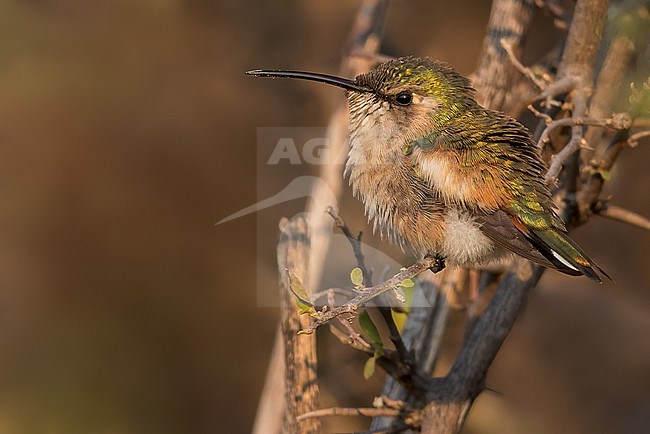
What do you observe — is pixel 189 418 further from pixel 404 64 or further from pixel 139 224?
pixel 404 64

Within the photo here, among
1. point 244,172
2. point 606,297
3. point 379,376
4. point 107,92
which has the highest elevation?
point 107,92

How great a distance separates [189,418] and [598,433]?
8.44 ft

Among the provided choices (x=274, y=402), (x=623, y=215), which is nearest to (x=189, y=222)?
(x=274, y=402)

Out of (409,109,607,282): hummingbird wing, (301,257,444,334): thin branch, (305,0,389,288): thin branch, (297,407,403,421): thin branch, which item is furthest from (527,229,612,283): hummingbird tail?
(305,0,389,288): thin branch

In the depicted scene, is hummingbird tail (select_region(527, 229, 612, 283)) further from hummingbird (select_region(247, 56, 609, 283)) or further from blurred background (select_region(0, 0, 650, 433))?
blurred background (select_region(0, 0, 650, 433))

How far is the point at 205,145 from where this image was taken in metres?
5.78

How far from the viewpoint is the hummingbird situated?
2.53 m

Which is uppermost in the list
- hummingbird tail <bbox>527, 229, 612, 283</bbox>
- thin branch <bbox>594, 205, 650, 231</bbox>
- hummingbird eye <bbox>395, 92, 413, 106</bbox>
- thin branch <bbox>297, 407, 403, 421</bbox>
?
hummingbird eye <bbox>395, 92, 413, 106</bbox>

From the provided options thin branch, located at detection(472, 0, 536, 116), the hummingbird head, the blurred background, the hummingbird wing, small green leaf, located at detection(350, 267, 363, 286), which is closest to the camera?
small green leaf, located at detection(350, 267, 363, 286)

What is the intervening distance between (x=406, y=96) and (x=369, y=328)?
0.76 m

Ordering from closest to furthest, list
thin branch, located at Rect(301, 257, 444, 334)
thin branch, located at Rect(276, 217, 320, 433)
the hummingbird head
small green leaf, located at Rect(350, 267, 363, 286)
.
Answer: thin branch, located at Rect(301, 257, 444, 334) → small green leaf, located at Rect(350, 267, 363, 286) → the hummingbird head → thin branch, located at Rect(276, 217, 320, 433)

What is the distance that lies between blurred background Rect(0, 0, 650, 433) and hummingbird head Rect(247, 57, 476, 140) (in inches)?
82.7

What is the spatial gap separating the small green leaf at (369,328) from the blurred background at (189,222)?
2234 millimetres

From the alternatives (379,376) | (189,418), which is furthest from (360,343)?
(189,418)
